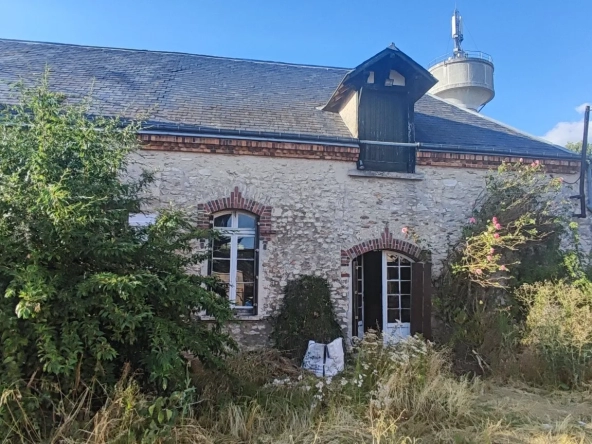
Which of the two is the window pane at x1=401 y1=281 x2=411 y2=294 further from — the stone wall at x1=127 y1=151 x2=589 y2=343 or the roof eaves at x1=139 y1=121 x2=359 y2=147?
the roof eaves at x1=139 y1=121 x2=359 y2=147

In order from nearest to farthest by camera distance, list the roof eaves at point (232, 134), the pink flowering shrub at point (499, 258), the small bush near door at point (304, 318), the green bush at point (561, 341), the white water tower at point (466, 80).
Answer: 1. the green bush at point (561, 341)
2. the pink flowering shrub at point (499, 258)
3. the small bush near door at point (304, 318)
4. the roof eaves at point (232, 134)
5. the white water tower at point (466, 80)

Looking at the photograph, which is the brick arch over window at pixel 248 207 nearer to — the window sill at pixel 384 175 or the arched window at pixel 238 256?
the arched window at pixel 238 256

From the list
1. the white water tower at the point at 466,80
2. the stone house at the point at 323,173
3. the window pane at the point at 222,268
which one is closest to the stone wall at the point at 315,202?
the stone house at the point at 323,173

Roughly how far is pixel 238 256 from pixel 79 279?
4.41 m

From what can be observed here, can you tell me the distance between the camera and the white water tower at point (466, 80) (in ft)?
56.7

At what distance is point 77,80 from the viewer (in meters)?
9.45

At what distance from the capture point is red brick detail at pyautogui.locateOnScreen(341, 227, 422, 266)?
27.4ft

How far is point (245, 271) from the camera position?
8234 millimetres

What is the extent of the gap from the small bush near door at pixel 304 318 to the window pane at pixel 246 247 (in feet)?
3.03

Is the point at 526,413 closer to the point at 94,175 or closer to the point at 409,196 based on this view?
the point at 409,196

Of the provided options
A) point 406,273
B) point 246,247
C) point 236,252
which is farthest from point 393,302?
point 236,252

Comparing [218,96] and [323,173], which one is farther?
[218,96]

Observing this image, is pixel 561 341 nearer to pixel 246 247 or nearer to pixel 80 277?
pixel 246 247

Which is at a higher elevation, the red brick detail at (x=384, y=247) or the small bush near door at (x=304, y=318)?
the red brick detail at (x=384, y=247)
